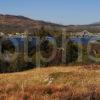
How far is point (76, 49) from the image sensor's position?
44.0 metres

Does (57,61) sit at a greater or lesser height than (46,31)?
lesser

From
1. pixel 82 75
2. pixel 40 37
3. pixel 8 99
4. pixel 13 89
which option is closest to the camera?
pixel 8 99

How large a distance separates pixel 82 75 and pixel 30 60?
810 inches

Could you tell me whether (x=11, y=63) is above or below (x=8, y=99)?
below

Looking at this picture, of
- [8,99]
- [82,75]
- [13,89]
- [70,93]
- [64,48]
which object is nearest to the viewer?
[8,99]

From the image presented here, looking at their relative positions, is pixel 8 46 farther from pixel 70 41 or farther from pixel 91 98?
pixel 91 98

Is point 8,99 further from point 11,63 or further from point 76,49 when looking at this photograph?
point 76,49

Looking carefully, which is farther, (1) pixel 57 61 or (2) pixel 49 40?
(2) pixel 49 40

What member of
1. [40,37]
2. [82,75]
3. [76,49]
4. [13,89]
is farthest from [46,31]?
[13,89]

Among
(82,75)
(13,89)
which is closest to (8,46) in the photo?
(82,75)

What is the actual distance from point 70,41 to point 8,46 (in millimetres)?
8020

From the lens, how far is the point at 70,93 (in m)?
11.6

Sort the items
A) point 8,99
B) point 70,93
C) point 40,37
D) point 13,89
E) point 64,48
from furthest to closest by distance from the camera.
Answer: point 40,37, point 64,48, point 13,89, point 70,93, point 8,99

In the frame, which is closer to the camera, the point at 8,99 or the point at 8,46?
the point at 8,99
